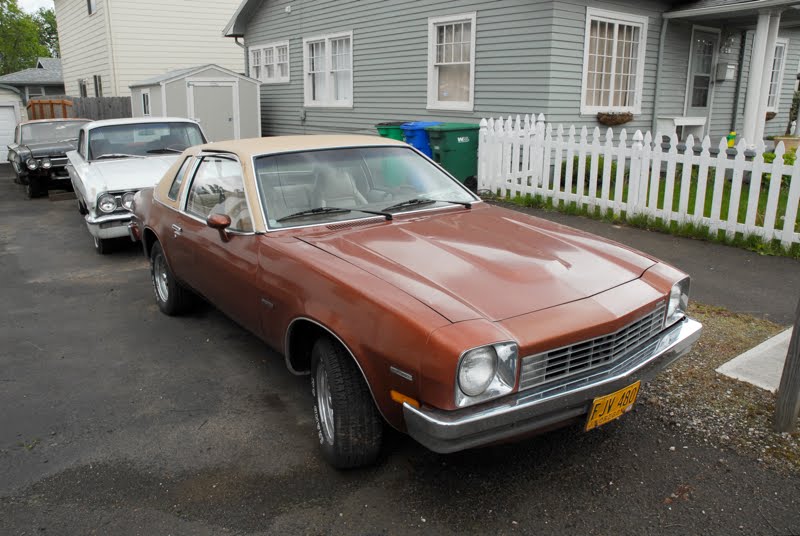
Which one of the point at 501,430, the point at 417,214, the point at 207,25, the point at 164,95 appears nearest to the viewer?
the point at 501,430

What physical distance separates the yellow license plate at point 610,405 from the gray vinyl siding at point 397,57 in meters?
8.68

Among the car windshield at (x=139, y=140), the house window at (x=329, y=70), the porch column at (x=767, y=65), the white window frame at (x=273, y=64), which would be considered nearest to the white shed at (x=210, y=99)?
the white window frame at (x=273, y=64)

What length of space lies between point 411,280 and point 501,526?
1144mm

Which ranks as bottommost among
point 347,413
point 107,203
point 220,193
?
point 347,413

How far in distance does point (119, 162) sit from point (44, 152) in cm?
593

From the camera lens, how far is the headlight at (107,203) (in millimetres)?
7414

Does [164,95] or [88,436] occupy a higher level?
[164,95]

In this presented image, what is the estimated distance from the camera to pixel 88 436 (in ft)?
12.0

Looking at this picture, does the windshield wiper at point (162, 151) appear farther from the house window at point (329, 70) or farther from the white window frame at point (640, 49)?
the house window at point (329, 70)

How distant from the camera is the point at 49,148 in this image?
13.1 metres

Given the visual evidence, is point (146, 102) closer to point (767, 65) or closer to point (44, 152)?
point (44, 152)

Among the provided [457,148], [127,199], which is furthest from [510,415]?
[457,148]

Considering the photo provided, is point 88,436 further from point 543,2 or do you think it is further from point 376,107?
point 376,107

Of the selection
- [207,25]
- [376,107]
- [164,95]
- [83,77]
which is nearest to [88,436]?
[376,107]
